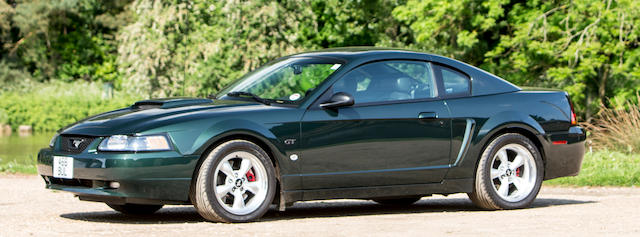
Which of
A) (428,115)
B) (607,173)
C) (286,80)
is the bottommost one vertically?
(607,173)

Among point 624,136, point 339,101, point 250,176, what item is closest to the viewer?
point 250,176

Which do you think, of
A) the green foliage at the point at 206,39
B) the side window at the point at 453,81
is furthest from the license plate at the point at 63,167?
the green foliage at the point at 206,39

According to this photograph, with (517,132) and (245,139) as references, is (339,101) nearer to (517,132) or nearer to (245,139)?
(245,139)

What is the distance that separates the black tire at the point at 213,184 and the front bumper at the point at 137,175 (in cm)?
9

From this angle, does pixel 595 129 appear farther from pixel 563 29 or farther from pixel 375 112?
pixel 375 112

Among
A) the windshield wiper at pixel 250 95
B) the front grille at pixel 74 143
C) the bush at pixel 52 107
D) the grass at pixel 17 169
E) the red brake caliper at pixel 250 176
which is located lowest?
the bush at pixel 52 107

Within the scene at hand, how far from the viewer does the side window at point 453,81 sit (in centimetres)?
881

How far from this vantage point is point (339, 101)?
7.88 m

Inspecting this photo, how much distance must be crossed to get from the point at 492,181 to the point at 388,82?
4.57 ft

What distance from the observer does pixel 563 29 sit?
81.0ft

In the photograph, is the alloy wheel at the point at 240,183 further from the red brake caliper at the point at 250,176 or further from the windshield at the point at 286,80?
the windshield at the point at 286,80

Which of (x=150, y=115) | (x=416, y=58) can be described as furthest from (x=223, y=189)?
(x=416, y=58)

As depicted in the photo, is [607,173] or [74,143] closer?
[74,143]

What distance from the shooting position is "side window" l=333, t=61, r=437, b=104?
8.24m
